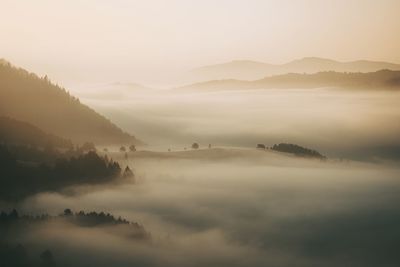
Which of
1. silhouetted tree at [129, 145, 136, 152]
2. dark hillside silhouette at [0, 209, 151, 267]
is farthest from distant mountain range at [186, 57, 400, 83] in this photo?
dark hillside silhouette at [0, 209, 151, 267]

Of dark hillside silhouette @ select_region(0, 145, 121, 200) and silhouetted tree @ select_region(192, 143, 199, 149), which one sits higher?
silhouetted tree @ select_region(192, 143, 199, 149)

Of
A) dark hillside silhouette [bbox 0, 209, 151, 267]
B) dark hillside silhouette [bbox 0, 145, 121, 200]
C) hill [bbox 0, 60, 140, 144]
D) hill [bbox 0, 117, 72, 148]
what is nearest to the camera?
dark hillside silhouette [bbox 0, 209, 151, 267]

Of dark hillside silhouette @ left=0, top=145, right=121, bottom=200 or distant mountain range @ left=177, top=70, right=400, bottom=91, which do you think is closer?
distant mountain range @ left=177, top=70, right=400, bottom=91

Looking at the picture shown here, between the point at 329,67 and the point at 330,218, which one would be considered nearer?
the point at 329,67

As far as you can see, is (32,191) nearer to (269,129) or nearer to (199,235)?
(199,235)

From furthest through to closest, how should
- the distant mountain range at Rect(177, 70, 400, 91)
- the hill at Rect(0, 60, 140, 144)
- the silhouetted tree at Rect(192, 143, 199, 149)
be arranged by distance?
the hill at Rect(0, 60, 140, 144)
the silhouetted tree at Rect(192, 143, 199, 149)
the distant mountain range at Rect(177, 70, 400, 91)

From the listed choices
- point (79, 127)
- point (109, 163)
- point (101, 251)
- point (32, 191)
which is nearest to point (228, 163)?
point (109, 163)

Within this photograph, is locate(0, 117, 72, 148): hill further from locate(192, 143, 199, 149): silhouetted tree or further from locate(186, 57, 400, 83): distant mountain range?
locate(186, 57, 400, 83): distant mountain range
